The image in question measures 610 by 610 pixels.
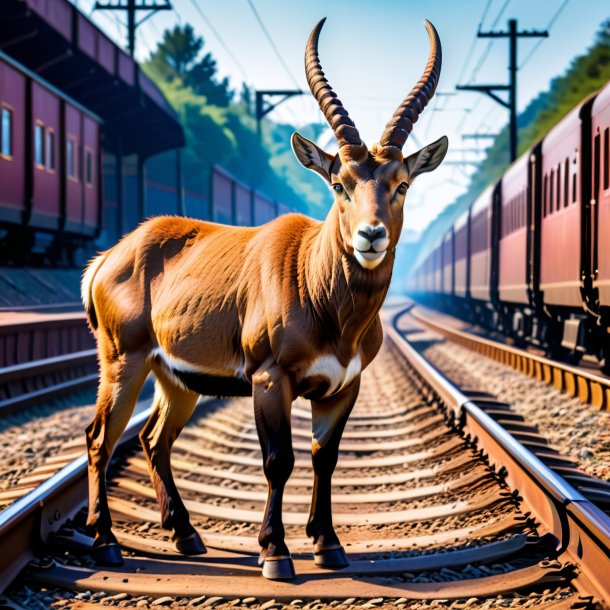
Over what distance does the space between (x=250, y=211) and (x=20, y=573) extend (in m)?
49.5

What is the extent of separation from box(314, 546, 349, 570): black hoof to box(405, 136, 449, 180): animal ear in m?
1.82

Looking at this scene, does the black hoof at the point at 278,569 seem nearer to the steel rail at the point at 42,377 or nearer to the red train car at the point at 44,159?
the steel rail at the point at 42,377

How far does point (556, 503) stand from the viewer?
4703mm

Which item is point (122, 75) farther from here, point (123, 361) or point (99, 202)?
point (123, 361)

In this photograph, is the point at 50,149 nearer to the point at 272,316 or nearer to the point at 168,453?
the point at 168,453

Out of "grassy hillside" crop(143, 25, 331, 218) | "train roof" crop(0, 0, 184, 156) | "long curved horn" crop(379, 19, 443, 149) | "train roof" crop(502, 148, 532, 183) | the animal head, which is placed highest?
"grassy hillside" crop(143, 25, 331, 218)

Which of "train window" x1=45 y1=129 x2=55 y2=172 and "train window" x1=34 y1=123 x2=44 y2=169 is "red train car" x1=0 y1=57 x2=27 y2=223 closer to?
"train window" x1=34 y1=123 x2=44 y2=169

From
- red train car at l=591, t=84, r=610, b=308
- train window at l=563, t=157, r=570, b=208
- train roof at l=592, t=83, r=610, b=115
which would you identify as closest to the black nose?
red train car at l=591, t=84, r=610, b=308

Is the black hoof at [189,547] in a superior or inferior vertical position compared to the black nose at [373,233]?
inferior

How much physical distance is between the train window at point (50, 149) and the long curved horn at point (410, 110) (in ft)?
66.6

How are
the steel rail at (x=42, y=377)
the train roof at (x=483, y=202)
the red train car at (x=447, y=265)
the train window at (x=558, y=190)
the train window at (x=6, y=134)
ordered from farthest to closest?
the red train car at (x=447, y=265)
the train roof at (x=483, y=202)
the train window at (x=6, y=134)
the train window at (x=558, y=190)
the steel rail at (x=42, y=377)

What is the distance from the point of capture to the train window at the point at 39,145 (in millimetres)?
22594

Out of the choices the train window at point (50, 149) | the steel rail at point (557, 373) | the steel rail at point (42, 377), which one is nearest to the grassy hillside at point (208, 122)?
the train window at point (50, 149)

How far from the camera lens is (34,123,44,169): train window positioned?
74.1 feet
